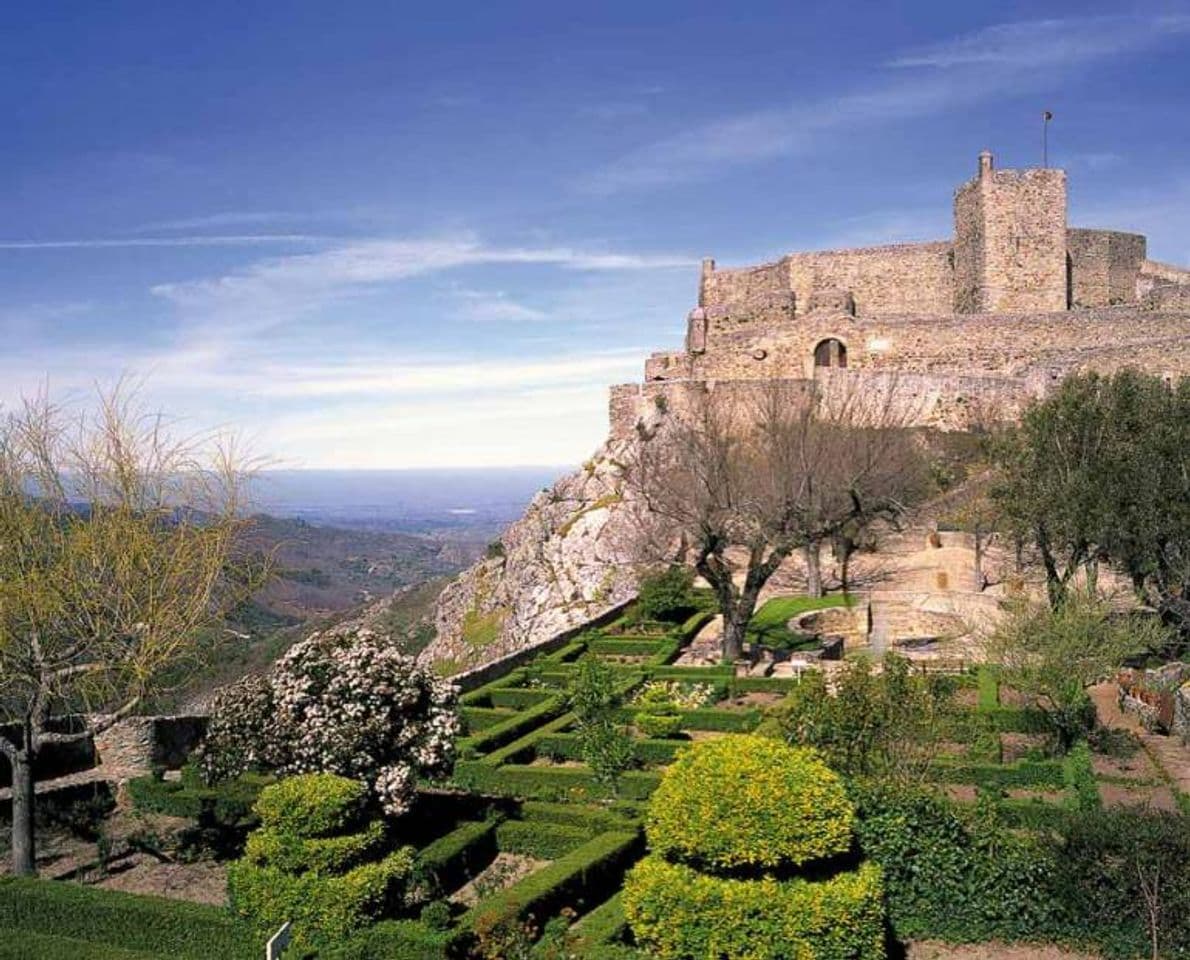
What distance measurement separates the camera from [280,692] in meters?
14.1

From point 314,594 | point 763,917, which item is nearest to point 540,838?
point 763,917

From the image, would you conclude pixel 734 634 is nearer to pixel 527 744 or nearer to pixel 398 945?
pixel 527 744

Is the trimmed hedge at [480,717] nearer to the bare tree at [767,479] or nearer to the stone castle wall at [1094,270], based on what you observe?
the bare tree at [767,479]

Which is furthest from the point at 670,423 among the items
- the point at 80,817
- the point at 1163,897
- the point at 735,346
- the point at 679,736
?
the point at 1163,897

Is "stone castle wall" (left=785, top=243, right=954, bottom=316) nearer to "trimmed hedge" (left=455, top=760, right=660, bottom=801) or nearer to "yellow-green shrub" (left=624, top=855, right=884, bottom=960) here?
"trimmed hedge" (left=455, top=760, right=660, bottom=801)

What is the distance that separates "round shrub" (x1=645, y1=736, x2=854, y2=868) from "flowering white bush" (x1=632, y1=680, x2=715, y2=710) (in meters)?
10.8

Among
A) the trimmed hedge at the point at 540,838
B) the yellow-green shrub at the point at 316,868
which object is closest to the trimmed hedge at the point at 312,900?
the yellow-green shrub at the point at 316,868

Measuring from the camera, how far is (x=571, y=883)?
12.7m

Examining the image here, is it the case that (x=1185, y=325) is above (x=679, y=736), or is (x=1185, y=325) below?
above

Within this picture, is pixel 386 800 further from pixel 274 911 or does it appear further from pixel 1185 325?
pixel 1185 325

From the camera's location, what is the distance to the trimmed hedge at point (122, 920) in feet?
38.2

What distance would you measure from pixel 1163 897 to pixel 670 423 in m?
30.3

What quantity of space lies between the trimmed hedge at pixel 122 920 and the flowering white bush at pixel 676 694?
11.0m

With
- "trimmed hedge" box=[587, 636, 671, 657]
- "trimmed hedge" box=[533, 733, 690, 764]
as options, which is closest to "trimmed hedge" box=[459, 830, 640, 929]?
"trimmed hedge" box=[533, 733, 690, 764]
